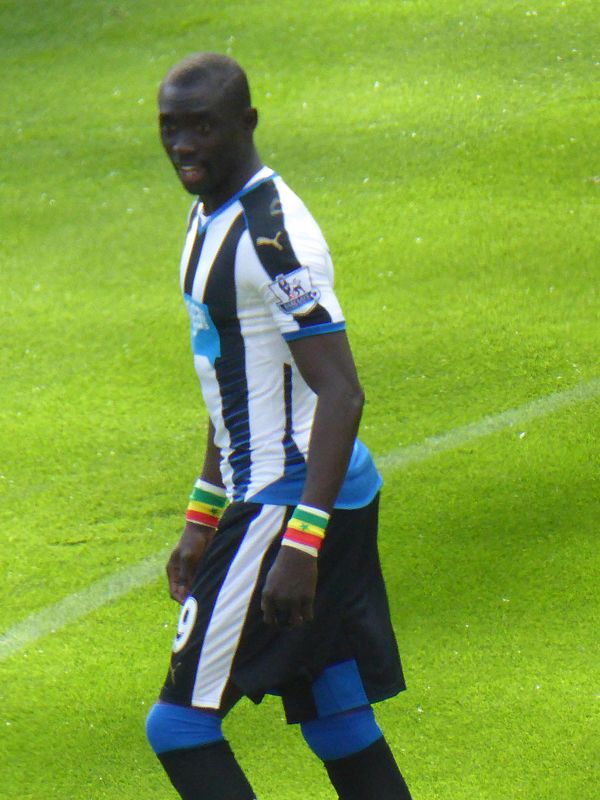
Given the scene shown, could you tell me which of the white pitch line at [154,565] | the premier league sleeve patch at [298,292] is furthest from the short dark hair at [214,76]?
the white pitch line at [154,565]

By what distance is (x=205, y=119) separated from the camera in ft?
8.95

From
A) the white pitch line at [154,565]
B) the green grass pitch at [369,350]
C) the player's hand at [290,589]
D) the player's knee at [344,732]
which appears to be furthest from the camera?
the white pitch line at [154,565]

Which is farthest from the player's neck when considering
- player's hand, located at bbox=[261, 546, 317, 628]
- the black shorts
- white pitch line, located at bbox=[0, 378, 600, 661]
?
white pitch line, located at bbox=[0, 378, 600, 661]

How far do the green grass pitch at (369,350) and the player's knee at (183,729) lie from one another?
3.10ft

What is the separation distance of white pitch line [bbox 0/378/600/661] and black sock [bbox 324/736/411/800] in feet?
5.82

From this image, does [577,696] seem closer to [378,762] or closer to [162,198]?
[378,762]

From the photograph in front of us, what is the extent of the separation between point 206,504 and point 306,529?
609mm

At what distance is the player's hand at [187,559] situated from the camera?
3.17 metres

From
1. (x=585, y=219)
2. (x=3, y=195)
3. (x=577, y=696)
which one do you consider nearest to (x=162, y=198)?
(x=3, y=195)

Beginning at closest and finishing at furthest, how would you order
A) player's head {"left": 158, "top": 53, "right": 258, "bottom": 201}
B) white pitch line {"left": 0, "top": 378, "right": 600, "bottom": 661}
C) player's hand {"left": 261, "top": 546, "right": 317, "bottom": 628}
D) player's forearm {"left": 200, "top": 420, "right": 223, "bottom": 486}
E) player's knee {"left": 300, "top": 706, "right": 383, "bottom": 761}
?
1. player's hand {"left": 261, "top": 546, "right": 317, "bottom": 628}
2. player's head {"left": 158, "top": 53, "right": 258, "bottom": 201}
3. player's knee {"left": 300, "top": 706, "right": 383, "bottom": 761}
4. player's forearm {"left": 200, "top": 420, "right": 223, "bottom": 486}
5. white pitch line {"left": 0, "top": 378, "right": 600, "bottom": 661}

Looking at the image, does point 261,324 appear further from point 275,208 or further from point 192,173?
point 192,173

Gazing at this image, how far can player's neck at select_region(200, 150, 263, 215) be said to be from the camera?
110 inches

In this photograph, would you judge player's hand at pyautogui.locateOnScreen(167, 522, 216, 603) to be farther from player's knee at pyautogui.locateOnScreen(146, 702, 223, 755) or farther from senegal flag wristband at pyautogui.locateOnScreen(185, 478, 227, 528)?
player's knee at pyautogui.locateOnScreen(146, 702, 223, 755)

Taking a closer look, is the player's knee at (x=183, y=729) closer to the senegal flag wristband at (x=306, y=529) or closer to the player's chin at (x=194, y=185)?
the senegal flag wristband at (x=306, y=529)
